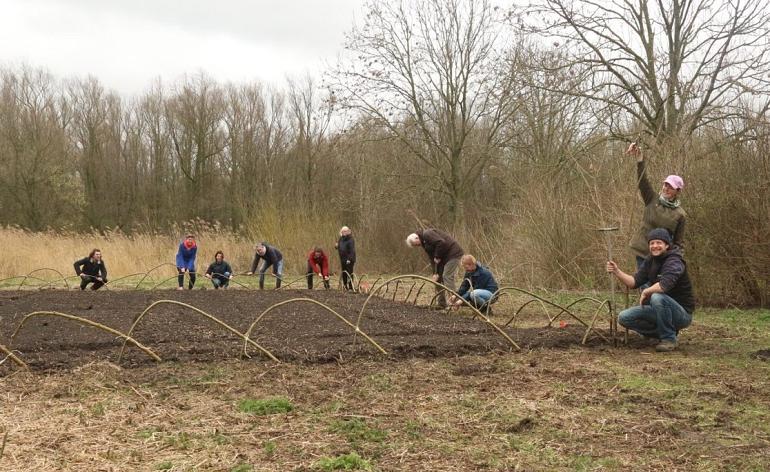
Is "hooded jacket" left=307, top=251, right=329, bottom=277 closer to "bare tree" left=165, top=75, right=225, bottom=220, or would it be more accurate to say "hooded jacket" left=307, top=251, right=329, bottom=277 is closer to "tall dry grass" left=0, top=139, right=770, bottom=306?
"tall dry grass" left=0, top=139, right=770, bottom=306

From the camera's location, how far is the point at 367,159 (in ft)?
60.8

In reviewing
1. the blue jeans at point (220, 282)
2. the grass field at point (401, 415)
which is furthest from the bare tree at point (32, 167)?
the grass field at point (401, 415)

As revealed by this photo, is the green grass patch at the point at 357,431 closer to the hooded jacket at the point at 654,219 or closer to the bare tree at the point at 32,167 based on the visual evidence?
the hooded jacket at the point at 654,219

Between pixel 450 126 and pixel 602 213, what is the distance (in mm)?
8364

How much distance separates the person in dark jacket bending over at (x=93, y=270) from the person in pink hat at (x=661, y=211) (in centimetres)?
841

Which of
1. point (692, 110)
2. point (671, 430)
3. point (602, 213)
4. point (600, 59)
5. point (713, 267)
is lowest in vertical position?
point (671, 430)

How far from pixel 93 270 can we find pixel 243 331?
233 inches

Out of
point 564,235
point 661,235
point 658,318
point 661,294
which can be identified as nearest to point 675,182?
point 661,235

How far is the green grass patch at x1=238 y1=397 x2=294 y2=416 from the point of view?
3504 millimetres

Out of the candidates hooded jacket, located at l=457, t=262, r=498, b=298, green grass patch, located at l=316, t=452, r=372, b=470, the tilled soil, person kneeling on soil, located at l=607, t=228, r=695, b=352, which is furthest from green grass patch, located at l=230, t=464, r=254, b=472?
hooded jacket, located at l=457, t=262, r=498, b=298

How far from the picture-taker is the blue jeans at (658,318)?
521cm

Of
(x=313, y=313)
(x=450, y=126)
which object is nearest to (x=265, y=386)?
(x=313, y=313)

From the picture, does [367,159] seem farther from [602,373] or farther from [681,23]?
[602,373]

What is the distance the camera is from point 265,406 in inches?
140
